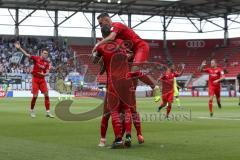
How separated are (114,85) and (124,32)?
1.05 m

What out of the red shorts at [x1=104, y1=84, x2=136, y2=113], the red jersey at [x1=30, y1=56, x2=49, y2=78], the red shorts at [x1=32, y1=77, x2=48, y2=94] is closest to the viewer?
the red shorts at [x1=104, y1=84, x2=136, y2=113]

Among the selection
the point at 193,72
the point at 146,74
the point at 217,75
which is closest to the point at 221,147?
the point at 146,74

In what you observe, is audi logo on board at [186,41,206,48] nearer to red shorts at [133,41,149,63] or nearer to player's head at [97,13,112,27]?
red shorts at [133,41,149,63]

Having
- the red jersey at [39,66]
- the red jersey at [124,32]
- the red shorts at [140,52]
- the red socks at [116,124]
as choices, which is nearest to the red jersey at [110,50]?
the red jersey at [124,32]

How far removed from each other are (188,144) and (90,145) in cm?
195

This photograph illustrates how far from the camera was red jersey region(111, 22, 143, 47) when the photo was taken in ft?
33.8

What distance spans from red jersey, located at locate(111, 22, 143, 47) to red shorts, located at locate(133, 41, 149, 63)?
9 centimetres

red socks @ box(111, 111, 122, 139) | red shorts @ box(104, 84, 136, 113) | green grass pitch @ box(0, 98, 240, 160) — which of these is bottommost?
green grass pitch @ box(0, 98, 240, 160)

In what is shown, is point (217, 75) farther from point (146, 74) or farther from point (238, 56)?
point (238, 56)

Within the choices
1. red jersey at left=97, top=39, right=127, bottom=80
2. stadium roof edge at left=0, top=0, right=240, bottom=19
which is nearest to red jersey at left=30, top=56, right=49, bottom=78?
red jersey at left=97, top=39, right=127, bottom=80

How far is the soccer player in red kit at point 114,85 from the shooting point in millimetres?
10500

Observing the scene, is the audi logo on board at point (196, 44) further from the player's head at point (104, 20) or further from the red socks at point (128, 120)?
the player's head at point (104, 20)

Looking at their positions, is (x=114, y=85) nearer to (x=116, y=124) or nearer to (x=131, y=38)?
(x=116, y=124)

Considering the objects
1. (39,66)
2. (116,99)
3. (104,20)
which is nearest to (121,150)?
(116,99)
